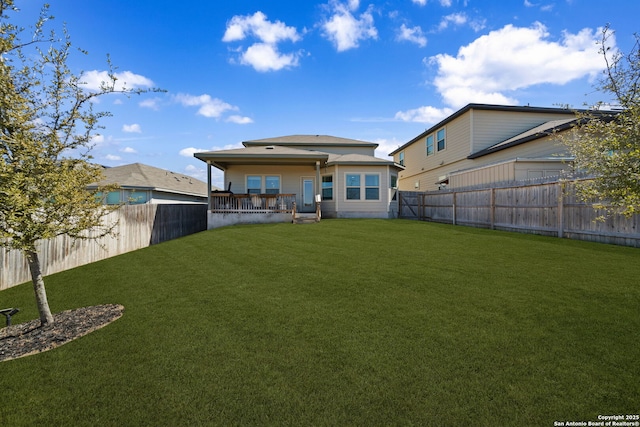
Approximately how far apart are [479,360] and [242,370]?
2217 mm

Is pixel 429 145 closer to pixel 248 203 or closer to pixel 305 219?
pixel 305 219

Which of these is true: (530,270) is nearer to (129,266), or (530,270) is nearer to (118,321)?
(118,321)

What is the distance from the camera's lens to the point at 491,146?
17703 mm

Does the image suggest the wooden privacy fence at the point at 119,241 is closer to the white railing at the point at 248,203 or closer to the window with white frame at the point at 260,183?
the white railing at the point at 248,203

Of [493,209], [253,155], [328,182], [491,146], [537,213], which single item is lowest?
[537,213]

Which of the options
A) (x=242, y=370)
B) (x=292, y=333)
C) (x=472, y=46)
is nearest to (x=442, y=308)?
(x=292, y=333)

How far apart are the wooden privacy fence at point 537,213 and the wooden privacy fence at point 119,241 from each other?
1121 centimetres

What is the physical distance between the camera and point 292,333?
333 cm

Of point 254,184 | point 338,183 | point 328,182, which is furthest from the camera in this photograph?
point 328,182

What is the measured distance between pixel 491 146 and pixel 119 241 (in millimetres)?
19823

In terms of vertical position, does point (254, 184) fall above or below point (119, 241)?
above

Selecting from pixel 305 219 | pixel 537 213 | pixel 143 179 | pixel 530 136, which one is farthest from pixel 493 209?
pixel 143 179

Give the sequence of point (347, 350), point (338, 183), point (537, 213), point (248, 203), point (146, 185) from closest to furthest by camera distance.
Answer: point (347, 350)
point (537, 213)
point (248, 203)
point (338, 183)
point (146, 185)

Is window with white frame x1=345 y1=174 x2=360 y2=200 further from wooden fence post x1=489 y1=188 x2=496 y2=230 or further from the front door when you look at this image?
wooden fence post x1=489 y1=188 x2=496 y2=230
